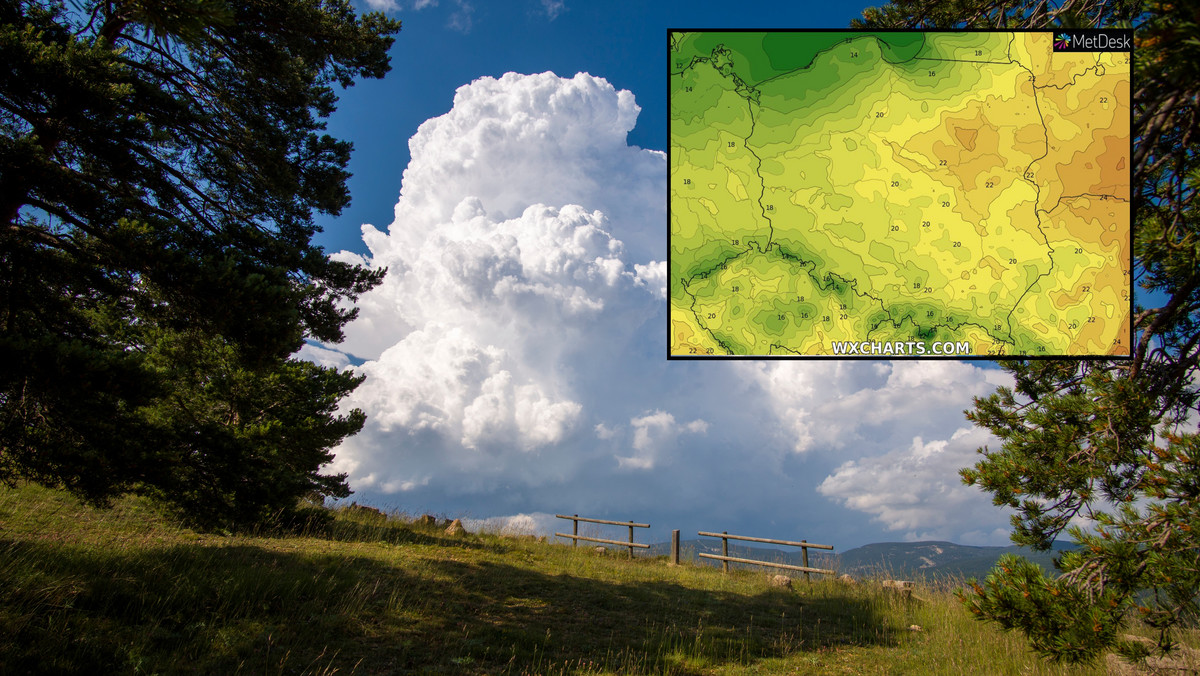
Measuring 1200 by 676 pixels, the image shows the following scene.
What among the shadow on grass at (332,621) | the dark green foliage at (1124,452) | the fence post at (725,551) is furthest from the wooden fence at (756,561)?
the dark green foliage at (1124,452)

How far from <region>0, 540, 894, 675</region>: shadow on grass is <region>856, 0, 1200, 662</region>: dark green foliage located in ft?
15.7

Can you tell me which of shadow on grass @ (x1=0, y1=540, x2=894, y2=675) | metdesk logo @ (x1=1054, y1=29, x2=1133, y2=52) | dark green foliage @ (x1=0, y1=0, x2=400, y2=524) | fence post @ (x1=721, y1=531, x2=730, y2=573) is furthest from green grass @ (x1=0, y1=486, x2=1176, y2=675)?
metdesk logo @ (x1=1054, y1=29, x2=1133, y2=52)

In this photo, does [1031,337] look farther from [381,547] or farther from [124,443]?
[381,547]

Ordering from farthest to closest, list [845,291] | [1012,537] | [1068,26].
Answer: [845,291] → [1012,537] → [1068,26]

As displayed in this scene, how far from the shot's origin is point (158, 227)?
6.79 meters

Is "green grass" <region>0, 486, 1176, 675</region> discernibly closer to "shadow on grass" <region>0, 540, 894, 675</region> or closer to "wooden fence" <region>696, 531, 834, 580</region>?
"shadow on grass" <region>0, 540, 894, 675</region>

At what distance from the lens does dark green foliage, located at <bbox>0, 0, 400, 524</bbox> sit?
638 cm

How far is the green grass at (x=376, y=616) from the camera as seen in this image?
245 inches

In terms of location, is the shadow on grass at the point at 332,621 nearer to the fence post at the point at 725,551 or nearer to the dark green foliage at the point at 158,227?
the dark green foliage at the point at 158,227

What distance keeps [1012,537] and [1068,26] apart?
3668mm

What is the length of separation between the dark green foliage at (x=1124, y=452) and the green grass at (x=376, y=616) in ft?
13.6

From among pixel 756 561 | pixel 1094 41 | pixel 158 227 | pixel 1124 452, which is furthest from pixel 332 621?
pixel 756 561

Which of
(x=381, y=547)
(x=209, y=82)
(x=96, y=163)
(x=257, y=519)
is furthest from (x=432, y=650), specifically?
(x=209, y=82)

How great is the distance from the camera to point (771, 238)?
16.8ft
